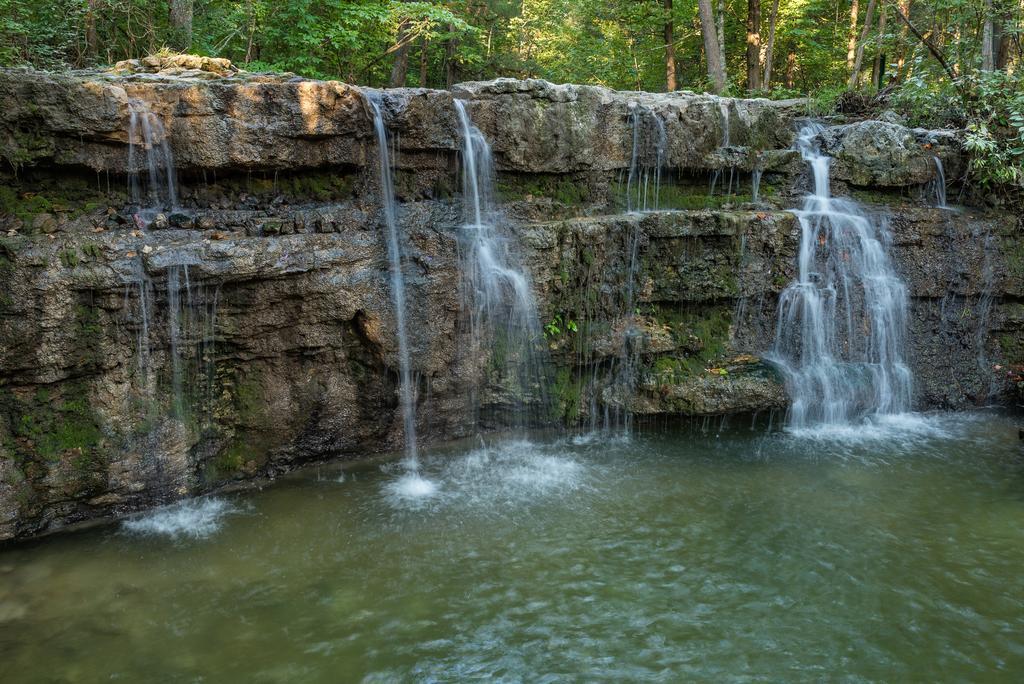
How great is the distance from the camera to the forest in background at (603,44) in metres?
9.25

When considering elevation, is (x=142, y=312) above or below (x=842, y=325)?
above

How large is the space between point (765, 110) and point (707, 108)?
1.03 meters

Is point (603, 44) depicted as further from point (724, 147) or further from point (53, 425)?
point (53, 425)

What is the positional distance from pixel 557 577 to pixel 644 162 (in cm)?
531

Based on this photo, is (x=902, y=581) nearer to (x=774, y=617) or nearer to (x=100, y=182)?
(x=774, y=617)

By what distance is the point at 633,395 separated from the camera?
8039 mm

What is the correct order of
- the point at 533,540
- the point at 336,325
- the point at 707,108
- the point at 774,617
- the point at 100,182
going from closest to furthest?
the point at 774,617
the point at 533,540
the point at 100,182
the point at 336,325
the point at 707,108

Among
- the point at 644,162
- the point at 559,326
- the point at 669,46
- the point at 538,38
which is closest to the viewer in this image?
the point at 559,326

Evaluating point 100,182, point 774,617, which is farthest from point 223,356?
point 774,617

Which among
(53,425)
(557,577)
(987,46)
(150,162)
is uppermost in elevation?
(987,46)

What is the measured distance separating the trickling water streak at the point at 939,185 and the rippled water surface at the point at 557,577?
3.65 m

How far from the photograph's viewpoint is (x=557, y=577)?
5324 millimetres

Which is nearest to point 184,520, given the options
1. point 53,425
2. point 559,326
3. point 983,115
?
point 53,425

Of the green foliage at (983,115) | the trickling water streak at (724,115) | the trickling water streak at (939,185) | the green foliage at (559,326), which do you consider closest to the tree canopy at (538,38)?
the green foliage at (983,115)
